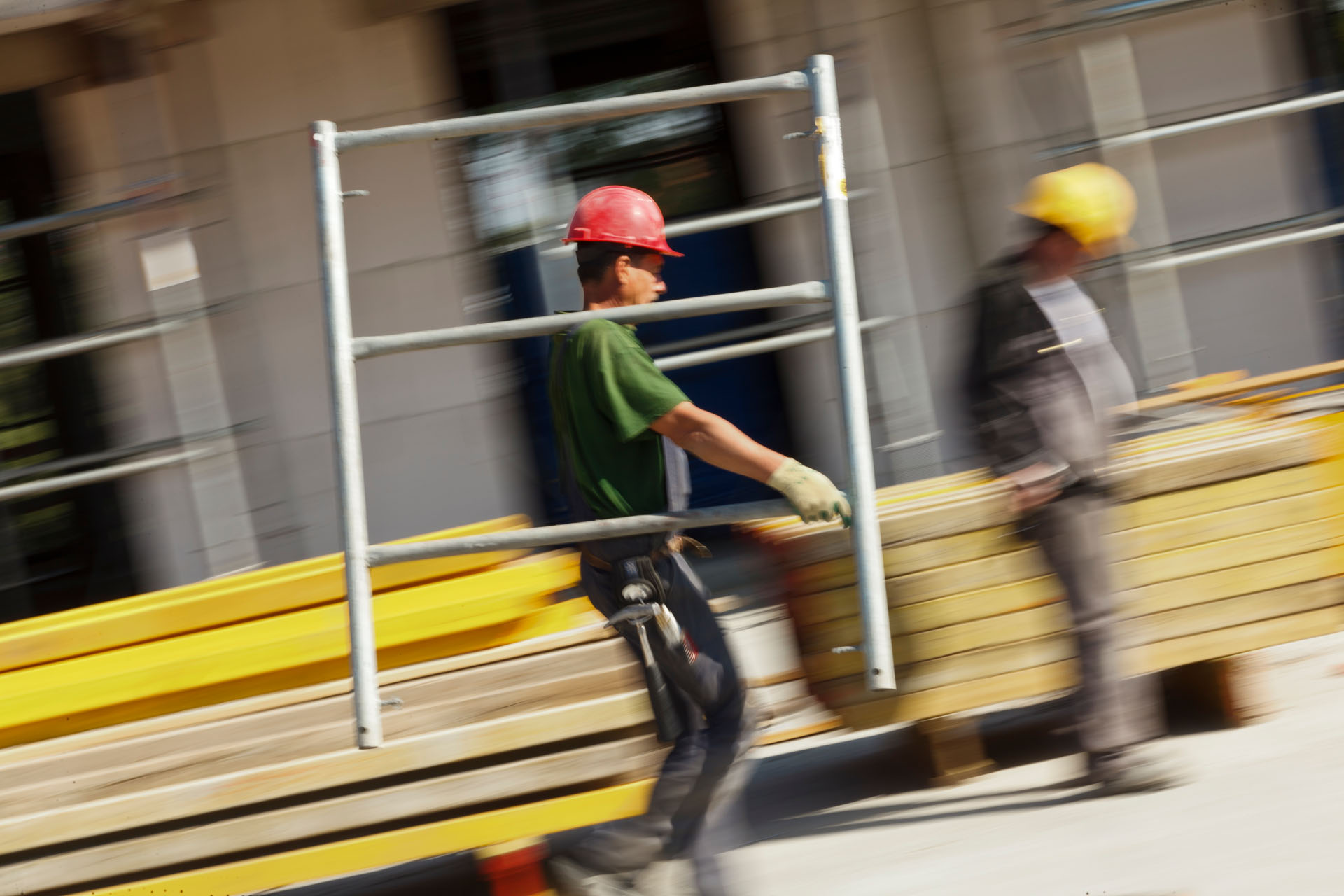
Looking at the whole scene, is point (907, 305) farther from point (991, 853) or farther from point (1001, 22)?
point (991, 853)

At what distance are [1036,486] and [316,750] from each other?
204 cm

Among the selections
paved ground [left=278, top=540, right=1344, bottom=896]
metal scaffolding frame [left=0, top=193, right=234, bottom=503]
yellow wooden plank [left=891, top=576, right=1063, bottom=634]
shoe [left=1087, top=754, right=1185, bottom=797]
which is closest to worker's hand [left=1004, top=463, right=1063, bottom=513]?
yellow wooden plank [left=891, top=576, right=1063, bottom=634]

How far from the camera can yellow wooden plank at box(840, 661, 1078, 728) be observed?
3580 mm

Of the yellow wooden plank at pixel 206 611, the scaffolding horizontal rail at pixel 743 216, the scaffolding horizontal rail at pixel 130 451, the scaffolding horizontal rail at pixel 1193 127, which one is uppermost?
the scaffolding horizontal rail at pixel 743 216

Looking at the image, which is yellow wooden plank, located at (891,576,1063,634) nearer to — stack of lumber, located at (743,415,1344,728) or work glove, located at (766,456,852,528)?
stack of lumber, located at (743,415,1344,728)

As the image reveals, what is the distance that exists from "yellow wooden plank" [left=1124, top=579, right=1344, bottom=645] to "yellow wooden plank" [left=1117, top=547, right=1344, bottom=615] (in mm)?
17

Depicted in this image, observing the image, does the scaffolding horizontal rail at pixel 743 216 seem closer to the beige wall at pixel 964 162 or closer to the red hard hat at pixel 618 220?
the beige wall at pixel 964 162

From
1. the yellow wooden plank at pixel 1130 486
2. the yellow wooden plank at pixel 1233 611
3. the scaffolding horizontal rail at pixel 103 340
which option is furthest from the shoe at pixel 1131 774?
the scaffolding horizontal rail at pixel 103 340

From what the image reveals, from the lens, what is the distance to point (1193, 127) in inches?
240

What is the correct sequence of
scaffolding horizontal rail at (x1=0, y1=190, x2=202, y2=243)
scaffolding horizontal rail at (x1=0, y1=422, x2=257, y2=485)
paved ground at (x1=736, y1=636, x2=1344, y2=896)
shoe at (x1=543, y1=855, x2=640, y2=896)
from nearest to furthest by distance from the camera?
shoe at (x1=543, y1=855, x2=640, y2=896) → paved ground at (x1=736, y1=636, x2=1344, y2=896) → scaffolding horizontal rail at (x1=0, y1=190, x2=202, y2=243) → scaffolding horizontal rail at (x1=0, y1=422, x2=257, y2=485)

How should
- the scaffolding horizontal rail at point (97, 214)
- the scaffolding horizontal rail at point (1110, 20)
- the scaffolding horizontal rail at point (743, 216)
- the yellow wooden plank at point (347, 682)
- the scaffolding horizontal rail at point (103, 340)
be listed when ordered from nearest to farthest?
the yellow wooden plank at point (347, 682), the scaffolding horizontal rail at point (97, 214), the scaffolding horizontal rail at point (103, 340), the scaffolding horizontal rail at point (1110, 20), the scaffolding horizontal rail at point (743, 216)

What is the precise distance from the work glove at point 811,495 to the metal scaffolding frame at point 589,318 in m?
0.03

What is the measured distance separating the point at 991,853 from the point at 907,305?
11.4ft

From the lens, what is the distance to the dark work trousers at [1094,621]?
3.43 meters
